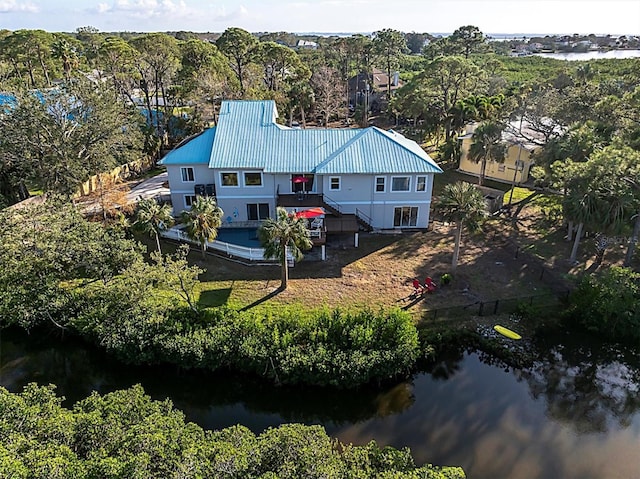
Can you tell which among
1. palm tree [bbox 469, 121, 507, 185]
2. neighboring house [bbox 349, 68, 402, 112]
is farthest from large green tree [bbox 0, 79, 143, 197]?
neighboring house [bbox 349, 68, 402, 112]

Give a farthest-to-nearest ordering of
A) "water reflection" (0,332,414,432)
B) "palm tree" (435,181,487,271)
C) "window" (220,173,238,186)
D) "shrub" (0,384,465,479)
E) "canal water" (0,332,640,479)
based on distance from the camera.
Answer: "window" (220,173,238,186)
"palm tree" (435,181,487,271)
"water reflection" (0,332,414,432)
"canal water" (0,332,640,479)
"shrub" (0,384,465,479)

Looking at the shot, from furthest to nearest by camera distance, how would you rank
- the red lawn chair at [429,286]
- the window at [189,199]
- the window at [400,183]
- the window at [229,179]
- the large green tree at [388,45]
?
the large green tree at [388,45], the window at [189,199], the window at [229,179], the window at [400,183], the red lawn chair at [429,286]

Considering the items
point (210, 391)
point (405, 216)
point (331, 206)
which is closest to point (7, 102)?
point (331, 206)

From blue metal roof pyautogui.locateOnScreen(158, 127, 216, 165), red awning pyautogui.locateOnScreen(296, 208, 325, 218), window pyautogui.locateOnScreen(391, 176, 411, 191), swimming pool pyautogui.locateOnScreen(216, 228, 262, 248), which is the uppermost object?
blue metal roof pyautogui.locateOnScreen(158, 127, 216, 165)

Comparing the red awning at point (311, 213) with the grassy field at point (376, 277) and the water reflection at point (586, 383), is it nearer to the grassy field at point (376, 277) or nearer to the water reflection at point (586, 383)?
the grassy field at point (376, 277)

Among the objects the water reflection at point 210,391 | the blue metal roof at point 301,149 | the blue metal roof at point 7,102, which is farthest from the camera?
the blue metal roof at point 301,149

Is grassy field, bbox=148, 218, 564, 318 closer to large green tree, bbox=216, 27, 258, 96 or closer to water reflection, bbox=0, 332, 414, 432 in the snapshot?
water reflection, bbox=0, 332, 414, 432

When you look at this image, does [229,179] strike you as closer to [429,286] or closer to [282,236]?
[282,236]

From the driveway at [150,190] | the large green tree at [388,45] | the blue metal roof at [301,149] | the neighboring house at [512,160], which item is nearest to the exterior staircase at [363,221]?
the blue metal roof at [301,149]
